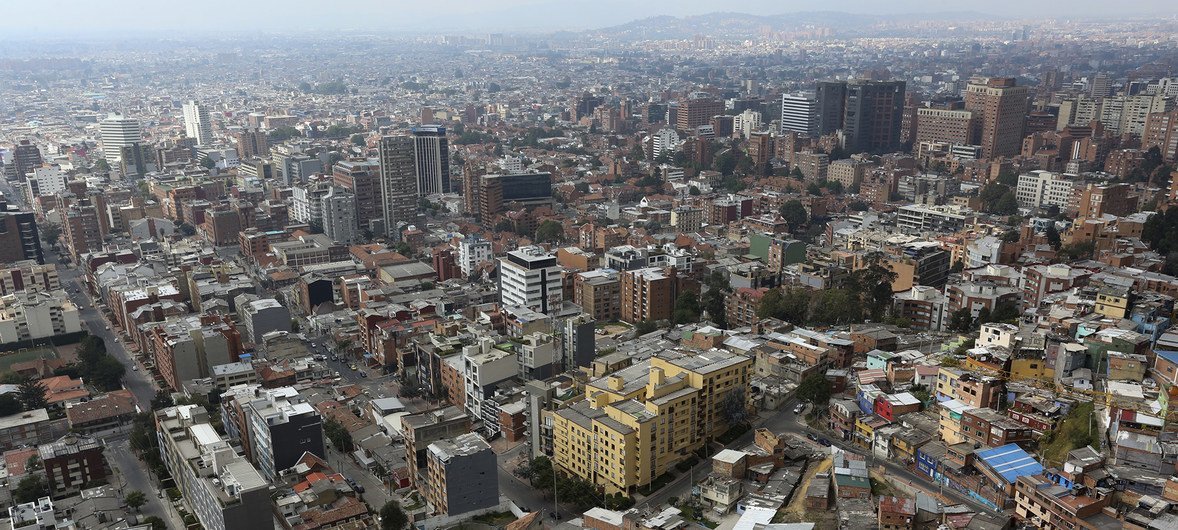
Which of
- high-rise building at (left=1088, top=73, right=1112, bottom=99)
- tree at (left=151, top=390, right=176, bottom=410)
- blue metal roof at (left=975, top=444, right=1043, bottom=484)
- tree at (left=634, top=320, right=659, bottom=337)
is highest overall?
high-rise building at (left=1088, top=73, right=1112, bottom=99)

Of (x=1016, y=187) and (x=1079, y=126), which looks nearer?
(x=1016, y=187)

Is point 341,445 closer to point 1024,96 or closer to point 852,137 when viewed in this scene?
point 852,137

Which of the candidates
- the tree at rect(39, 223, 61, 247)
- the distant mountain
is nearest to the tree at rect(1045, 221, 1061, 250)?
the tree at rect(39, 223, 61, 247)

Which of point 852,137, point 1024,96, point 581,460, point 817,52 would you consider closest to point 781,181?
point 852,137

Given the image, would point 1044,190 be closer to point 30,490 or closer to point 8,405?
point 30,490

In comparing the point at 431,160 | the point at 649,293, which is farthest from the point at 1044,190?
the point at 431,160

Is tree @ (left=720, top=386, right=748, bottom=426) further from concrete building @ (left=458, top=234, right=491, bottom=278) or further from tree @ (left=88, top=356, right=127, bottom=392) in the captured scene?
tree @ (left=88, top=356, right=127, bottom=392)
